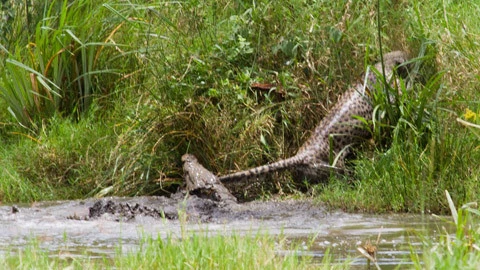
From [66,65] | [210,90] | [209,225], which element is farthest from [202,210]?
[66,65]

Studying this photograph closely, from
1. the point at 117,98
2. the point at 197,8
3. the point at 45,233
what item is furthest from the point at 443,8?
the point at 45,233

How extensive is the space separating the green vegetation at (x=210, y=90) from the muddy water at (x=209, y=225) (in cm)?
51

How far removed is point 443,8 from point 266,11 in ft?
5.73

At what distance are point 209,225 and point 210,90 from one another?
1.97m

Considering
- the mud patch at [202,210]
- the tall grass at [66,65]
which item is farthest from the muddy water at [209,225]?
the tall grass at [66,65]

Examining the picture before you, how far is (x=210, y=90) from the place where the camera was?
8.14 metres

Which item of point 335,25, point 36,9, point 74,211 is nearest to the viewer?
point 74,211

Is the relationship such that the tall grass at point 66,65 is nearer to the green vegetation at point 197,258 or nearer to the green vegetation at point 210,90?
the green vegetation at point 210,90

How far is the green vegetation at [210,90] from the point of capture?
7992mm

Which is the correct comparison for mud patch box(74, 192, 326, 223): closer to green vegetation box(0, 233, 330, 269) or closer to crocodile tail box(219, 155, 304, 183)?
crocodile tail box(219, 155, 304, 183)

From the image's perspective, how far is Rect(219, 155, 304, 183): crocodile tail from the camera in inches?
307

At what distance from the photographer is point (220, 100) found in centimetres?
833

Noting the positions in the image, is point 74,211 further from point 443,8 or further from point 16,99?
point 443,8

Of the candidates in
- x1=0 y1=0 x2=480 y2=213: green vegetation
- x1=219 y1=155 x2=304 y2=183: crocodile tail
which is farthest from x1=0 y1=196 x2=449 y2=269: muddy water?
x1=0 y1=0 x2=480 y2=213: green vegetation
